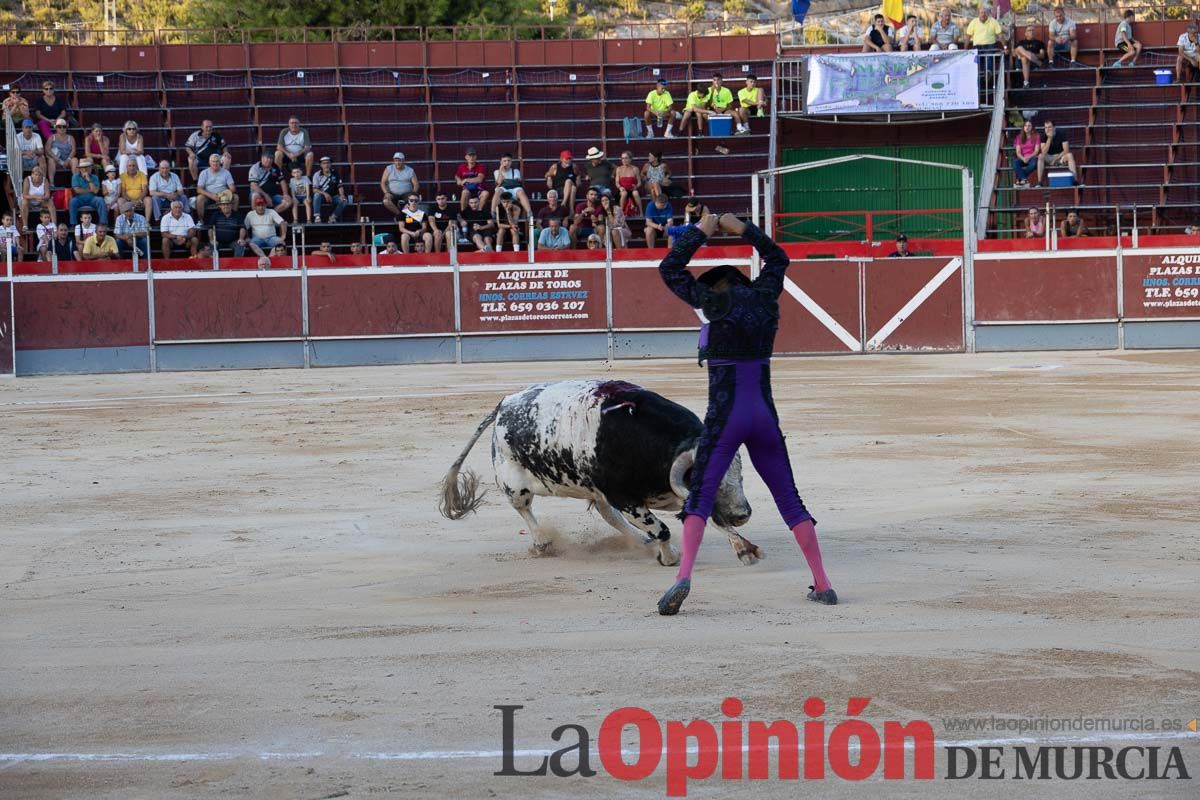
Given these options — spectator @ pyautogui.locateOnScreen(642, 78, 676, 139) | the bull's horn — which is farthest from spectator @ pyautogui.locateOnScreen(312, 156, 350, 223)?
the bull's horn

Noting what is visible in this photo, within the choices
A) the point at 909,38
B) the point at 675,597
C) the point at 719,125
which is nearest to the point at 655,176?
the point at 719,125

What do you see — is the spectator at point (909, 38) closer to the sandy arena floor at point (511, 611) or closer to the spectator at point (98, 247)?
the spectator at point (98, 247)

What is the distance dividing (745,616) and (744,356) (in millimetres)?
1184

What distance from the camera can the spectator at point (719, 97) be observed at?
33.4 m

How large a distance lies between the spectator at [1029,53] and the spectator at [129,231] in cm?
1720

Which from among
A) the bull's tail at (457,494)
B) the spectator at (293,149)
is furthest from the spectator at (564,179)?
the bull's tail at (457,494)

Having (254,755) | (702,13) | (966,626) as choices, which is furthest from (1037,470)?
(702,13)

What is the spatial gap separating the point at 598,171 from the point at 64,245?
9.57 m

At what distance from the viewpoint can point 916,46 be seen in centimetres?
3372

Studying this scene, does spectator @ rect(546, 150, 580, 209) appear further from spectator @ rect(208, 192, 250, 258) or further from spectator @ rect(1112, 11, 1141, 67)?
spectator @ rect(1112, 11, 1141, 67)

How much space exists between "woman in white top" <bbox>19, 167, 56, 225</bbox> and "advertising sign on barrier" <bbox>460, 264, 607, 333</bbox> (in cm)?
757

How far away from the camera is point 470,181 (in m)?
31.0

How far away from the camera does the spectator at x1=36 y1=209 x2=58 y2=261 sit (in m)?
28.1

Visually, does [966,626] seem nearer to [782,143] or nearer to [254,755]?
[254,755]
